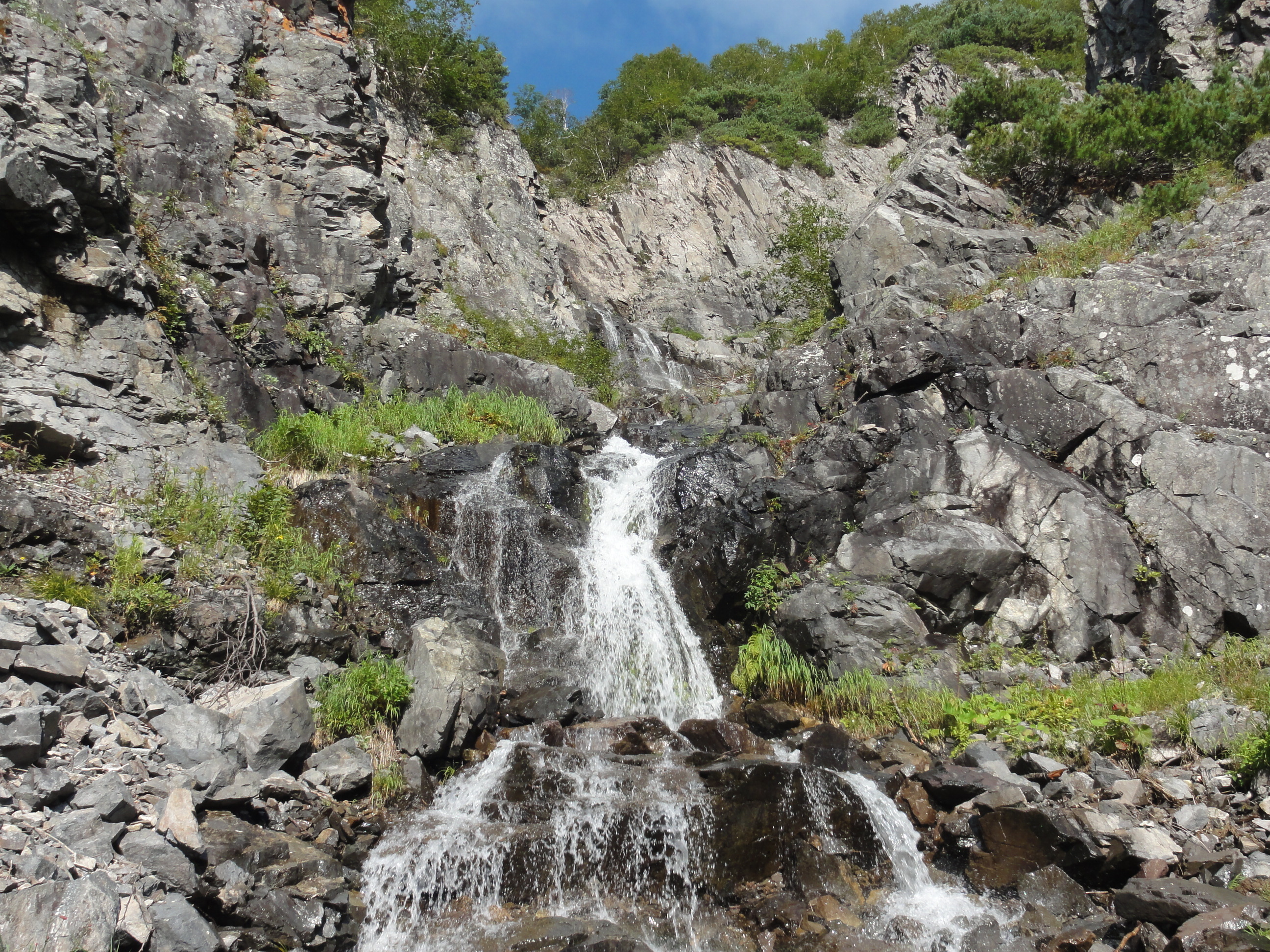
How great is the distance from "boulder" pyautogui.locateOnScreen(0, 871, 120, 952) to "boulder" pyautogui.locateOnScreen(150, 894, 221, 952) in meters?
0.31

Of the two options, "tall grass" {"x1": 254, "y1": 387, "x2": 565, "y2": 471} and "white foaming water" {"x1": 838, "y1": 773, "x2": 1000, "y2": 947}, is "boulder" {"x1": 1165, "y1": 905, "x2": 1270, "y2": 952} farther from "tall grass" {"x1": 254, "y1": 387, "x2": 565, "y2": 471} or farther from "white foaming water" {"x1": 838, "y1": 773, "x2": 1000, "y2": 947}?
"tall grass" {"x1": 254, "y1": 387, "x2": 565, "y2": 471}

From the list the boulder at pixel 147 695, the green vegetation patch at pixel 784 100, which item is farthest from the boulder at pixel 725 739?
the green vegetation patch at pixel 784 100

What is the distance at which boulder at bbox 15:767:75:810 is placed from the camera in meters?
4.38

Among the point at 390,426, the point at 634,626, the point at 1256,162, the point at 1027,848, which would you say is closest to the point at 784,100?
the point at 1256,162

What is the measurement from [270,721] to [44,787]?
2.17m

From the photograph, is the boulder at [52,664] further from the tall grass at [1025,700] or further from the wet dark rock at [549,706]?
the tall grass at [1025,700]

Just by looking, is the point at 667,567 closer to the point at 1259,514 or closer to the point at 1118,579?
the point at 1118,579

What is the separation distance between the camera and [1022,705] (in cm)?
829

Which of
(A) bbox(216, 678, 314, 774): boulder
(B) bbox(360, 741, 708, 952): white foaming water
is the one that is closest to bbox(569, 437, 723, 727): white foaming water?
(B) bbox(360, 741, 708, 952): white foaming water

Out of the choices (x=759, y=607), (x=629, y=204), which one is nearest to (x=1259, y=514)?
(x=759, y=607)

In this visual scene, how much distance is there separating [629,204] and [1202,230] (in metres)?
24.2

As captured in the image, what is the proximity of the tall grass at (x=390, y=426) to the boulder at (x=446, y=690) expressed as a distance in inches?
159

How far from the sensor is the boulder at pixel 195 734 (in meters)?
5.79

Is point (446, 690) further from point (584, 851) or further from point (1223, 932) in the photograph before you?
point (1223, 932)
